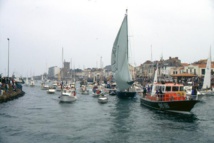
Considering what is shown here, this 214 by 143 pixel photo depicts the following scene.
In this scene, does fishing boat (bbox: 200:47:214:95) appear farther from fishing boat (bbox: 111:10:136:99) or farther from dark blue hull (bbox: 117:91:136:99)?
fishing boat (bbox: 111:10:136:99)

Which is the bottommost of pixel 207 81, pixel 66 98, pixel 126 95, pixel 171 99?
pixel 66 98

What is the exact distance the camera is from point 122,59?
58.0 metres

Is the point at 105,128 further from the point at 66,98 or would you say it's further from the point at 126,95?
the point at 126,95

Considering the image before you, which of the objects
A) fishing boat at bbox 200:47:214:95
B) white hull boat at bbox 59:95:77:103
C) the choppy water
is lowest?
the choppy water

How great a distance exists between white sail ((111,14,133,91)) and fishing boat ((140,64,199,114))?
15827 mm

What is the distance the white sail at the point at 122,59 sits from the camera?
56938 millimetres

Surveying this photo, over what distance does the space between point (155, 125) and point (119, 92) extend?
32.1 m

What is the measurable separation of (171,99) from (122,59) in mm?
23420

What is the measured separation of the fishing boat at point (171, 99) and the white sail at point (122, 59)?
1583 cm

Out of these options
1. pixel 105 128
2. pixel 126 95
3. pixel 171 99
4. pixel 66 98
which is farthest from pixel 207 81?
pixel 105 128

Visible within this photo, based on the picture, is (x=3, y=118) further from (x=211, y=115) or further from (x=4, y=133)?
(x=211, y=115)

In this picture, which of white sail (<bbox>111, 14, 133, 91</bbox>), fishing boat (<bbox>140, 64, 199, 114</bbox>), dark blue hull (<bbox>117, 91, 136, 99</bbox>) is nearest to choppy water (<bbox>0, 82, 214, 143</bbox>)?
fishing boat (<bbox>140, 64, 199, 114</bbox>)

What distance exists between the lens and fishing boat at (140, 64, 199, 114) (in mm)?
34688

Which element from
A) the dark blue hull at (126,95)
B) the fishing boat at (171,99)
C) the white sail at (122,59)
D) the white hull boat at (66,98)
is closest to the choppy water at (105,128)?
the fishing boat at (171,99)
